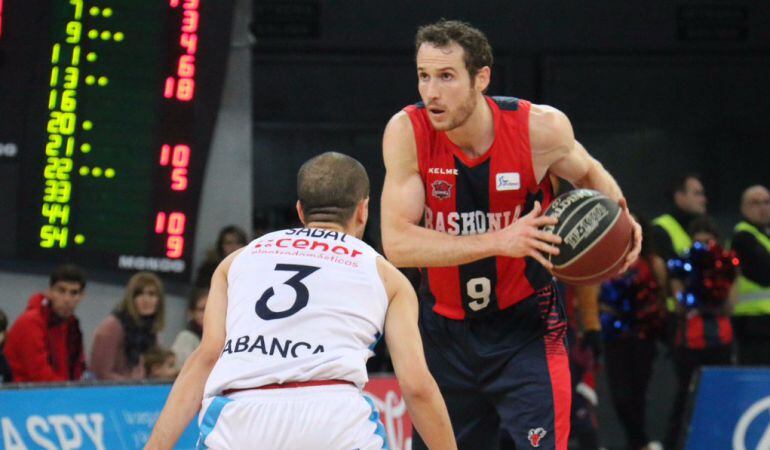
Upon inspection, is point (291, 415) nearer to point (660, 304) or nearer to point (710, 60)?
point (660, 304)

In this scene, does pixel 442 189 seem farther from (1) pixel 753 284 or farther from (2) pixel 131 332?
(1) pixel 753 284

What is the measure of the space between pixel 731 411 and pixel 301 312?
18.1ft

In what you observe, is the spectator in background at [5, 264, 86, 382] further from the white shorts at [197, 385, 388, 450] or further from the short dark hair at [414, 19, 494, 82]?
the white shorts at [197, 385, 388, 450]

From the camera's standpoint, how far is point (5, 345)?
8625 millimetres

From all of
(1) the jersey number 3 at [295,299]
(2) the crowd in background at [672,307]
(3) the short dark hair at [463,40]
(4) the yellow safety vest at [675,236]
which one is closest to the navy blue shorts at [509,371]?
(3) the short dark hair at [463,40]

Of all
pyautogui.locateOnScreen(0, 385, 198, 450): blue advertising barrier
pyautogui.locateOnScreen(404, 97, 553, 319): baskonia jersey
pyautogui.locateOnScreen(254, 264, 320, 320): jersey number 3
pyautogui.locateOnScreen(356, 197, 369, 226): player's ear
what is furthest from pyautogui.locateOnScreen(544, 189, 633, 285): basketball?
pyautogui.locateOnScreen(0, 385, 198, 450): blue advertising barrier

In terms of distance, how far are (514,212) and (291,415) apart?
166 cm

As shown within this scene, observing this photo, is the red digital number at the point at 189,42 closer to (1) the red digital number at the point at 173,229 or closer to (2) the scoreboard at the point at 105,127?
(2) the scoreboard at the point at 105,127

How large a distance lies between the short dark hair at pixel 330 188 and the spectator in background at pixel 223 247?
5.67 meters

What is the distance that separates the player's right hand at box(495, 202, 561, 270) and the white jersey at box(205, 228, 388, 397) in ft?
2.40

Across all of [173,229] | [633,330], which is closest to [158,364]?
[173,229]

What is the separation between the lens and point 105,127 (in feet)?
31.4

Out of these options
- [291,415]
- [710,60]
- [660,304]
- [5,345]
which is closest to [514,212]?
[291,415]

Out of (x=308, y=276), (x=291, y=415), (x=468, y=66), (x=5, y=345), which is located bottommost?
(x=5, y=345)
